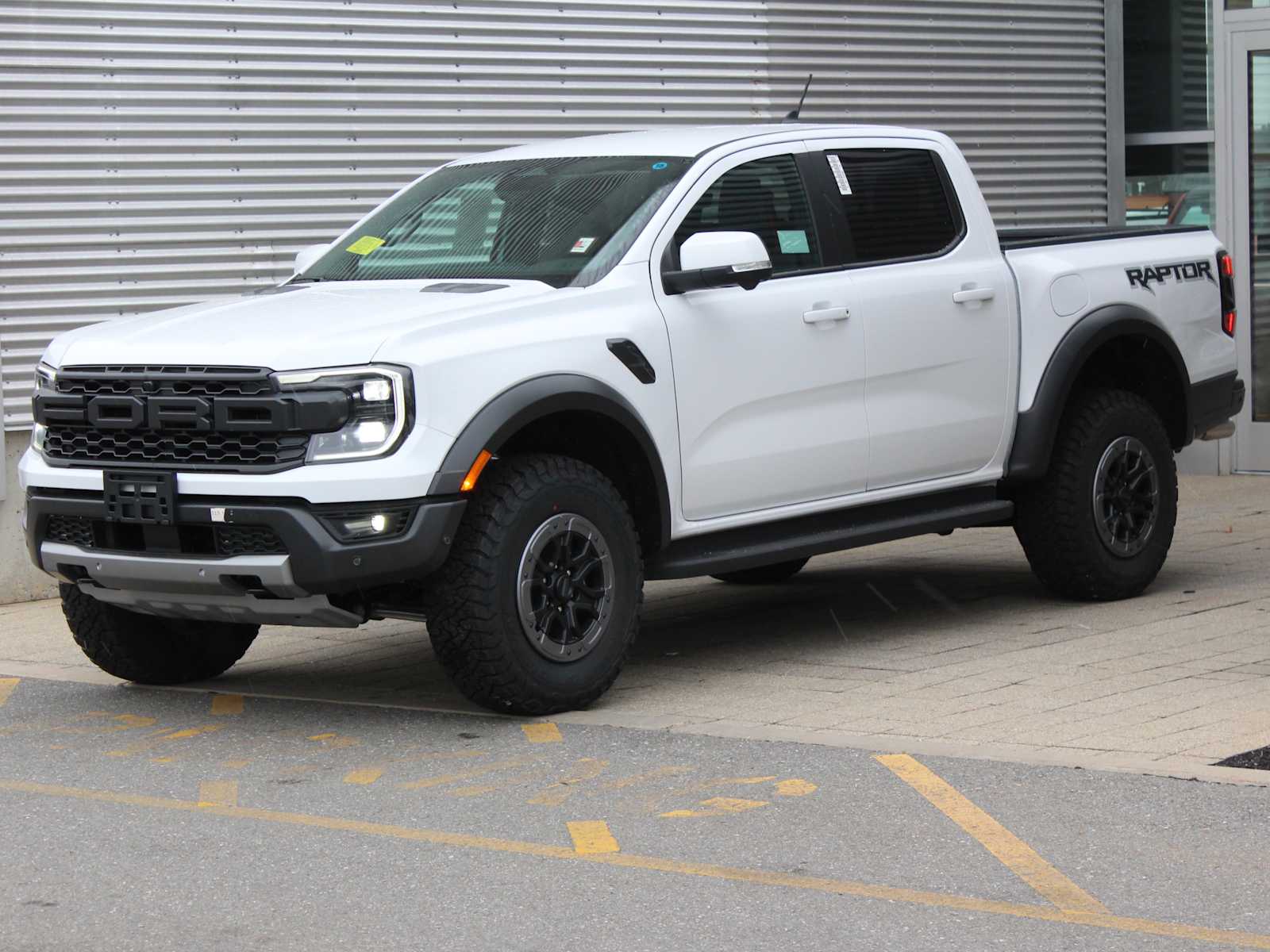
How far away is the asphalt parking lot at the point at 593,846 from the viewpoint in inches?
179

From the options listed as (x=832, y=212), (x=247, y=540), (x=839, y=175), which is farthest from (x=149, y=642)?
(x=839, y=175)

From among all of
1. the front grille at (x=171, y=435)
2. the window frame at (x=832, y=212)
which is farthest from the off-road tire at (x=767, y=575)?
the front grille at (x=171, y=435)

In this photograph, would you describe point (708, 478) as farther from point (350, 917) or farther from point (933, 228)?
point (350, 917)

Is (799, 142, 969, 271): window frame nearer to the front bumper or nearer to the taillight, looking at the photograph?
the taillight

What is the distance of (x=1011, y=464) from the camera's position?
8.33 meters

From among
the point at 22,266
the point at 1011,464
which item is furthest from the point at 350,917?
the point at 22,266

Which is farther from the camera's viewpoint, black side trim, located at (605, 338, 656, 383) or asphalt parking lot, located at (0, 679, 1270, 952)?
black side trim, located at (605, 338, 656, 383)

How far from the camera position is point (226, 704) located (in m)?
7.37

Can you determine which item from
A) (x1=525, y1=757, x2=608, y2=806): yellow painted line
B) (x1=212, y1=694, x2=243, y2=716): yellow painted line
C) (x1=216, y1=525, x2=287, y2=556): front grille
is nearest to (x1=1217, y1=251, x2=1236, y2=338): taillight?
(x1=525, y1=757, x2=608, y2=806): yellow painted line

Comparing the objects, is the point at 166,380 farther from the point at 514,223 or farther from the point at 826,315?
the point at 826,315

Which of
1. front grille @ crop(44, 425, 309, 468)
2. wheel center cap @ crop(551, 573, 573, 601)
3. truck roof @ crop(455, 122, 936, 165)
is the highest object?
truck roof @ crop(455, 122, 936, 165)

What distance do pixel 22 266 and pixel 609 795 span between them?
18.8ft

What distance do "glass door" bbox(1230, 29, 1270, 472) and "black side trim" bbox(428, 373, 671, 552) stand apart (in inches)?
296

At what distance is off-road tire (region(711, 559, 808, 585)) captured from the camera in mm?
10000
